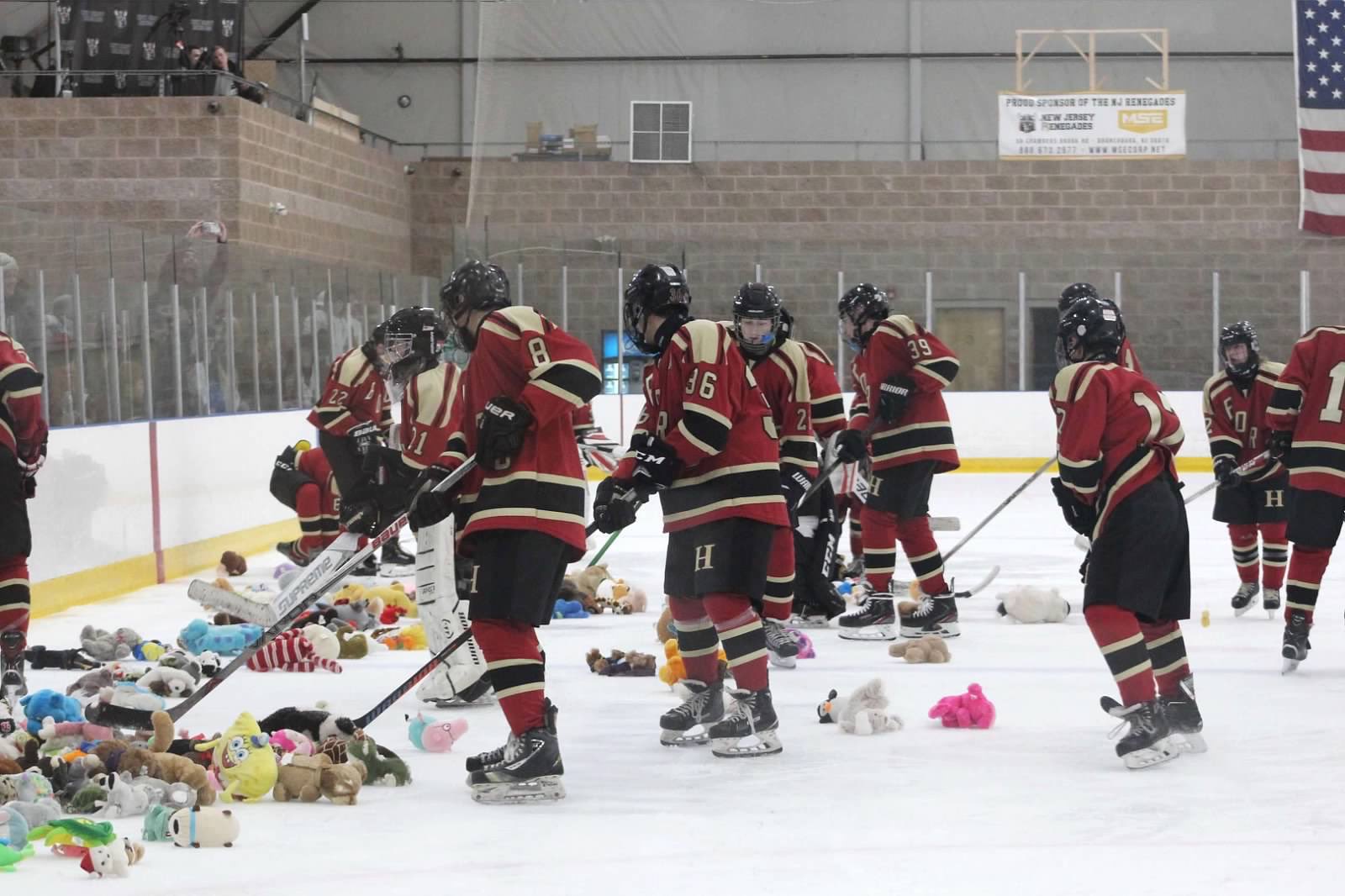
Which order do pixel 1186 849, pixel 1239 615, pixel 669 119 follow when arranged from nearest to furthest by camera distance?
pixel 1186 849 < pixel 1239 615 < pixel 669 119

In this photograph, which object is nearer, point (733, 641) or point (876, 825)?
point (876, 825)

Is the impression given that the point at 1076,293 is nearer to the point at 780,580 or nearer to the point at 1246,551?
the point at 780,580

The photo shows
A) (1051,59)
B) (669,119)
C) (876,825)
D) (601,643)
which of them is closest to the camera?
(876,825)

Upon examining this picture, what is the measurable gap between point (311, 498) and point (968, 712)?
4345 mm

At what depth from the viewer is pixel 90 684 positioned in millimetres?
4820

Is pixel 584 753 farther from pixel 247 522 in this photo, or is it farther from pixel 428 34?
pixel 428 34

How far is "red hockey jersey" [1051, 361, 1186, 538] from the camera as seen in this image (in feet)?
12.9

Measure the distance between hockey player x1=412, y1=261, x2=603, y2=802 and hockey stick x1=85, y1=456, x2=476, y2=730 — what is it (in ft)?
1.34

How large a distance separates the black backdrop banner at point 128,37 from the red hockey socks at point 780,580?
32.5 feet

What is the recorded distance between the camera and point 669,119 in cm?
1780

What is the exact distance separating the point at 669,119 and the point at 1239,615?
39.8ft

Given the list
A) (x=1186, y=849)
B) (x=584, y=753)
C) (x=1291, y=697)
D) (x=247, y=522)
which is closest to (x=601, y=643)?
(x=584, y=753)

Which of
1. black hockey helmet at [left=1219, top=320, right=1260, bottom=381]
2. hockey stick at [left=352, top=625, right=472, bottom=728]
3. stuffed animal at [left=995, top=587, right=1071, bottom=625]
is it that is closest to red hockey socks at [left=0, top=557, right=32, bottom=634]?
hockey stick at [left=352, top=625, right=472, bottom=728]

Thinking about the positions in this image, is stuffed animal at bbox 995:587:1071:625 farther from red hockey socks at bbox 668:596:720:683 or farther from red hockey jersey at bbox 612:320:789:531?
red hockey jersey at bbox 612:320:789:531
